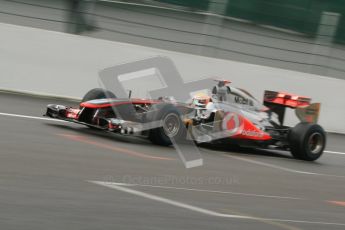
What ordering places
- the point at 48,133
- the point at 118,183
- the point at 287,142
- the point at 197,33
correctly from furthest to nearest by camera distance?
the point at 197,33, the point at 287,142, the point at 48,133, the point at 118,183

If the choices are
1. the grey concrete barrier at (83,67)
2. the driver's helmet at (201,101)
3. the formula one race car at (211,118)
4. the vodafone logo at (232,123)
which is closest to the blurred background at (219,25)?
the grey concrete barrier at (83,67)

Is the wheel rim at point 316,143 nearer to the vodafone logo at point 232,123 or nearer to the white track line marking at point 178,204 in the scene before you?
the vodafone logo at point 232,123

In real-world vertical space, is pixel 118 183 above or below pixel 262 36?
below

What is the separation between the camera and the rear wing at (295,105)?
38.3ft

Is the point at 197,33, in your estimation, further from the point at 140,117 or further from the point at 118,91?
the point at 140,117

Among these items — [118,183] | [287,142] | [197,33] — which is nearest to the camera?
[118,183]

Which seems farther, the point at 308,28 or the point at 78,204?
the point at 308,28

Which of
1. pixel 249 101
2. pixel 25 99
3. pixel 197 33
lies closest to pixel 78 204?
pixel 249 101

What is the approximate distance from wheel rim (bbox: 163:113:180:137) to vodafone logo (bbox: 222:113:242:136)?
2.64 ft

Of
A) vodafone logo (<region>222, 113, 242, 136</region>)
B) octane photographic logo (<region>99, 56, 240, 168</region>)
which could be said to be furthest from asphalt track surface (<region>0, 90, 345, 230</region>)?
octane photographic logo (<region>99, 56, 240, 168</region>)

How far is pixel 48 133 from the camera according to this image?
10.2m

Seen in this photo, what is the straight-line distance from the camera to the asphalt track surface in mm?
6230

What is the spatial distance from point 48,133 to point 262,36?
663cm

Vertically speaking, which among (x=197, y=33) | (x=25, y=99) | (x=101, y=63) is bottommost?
(x=25, y=99)
